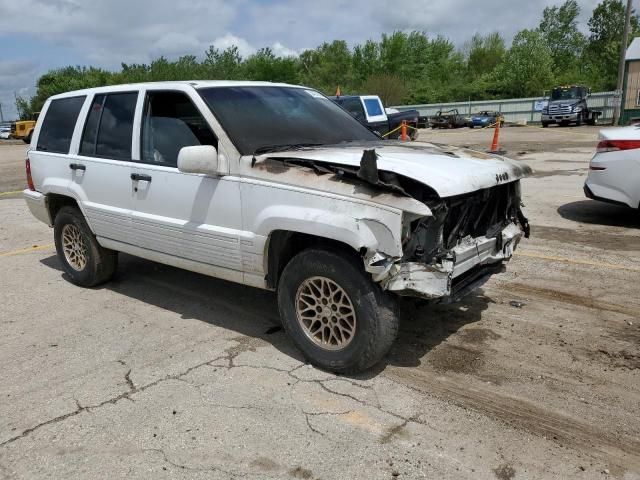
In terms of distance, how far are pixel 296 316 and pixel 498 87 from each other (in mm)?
65417

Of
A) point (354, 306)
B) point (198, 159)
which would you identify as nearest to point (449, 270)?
point (354, 306)

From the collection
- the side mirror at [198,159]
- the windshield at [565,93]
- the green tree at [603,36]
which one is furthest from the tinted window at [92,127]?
the green tree at [603,36]

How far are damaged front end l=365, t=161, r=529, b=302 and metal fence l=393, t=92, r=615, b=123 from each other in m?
39.3

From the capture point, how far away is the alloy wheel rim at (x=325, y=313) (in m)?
3.67

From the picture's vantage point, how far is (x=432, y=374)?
3801mm

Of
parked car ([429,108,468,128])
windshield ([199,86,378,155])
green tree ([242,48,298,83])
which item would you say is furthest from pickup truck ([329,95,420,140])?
green tree ([242,48,298,83])

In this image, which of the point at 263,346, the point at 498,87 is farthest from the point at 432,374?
the point at 498,87

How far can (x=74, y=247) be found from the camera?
5.86 meters

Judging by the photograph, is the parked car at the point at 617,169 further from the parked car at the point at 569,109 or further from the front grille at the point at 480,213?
the parked car at the point at 569,109

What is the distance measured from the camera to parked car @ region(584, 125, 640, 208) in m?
7.24

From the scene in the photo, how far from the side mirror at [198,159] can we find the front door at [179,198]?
0.15 metres

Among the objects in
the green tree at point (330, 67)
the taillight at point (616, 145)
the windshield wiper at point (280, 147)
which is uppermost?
the green tree at point (330, 67)

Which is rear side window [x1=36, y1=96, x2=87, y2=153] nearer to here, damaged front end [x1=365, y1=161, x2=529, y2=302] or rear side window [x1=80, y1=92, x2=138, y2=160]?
rear side window [x1=80, y1=92, x2=138, y2=160]

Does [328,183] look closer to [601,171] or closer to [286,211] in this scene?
[286,211]
